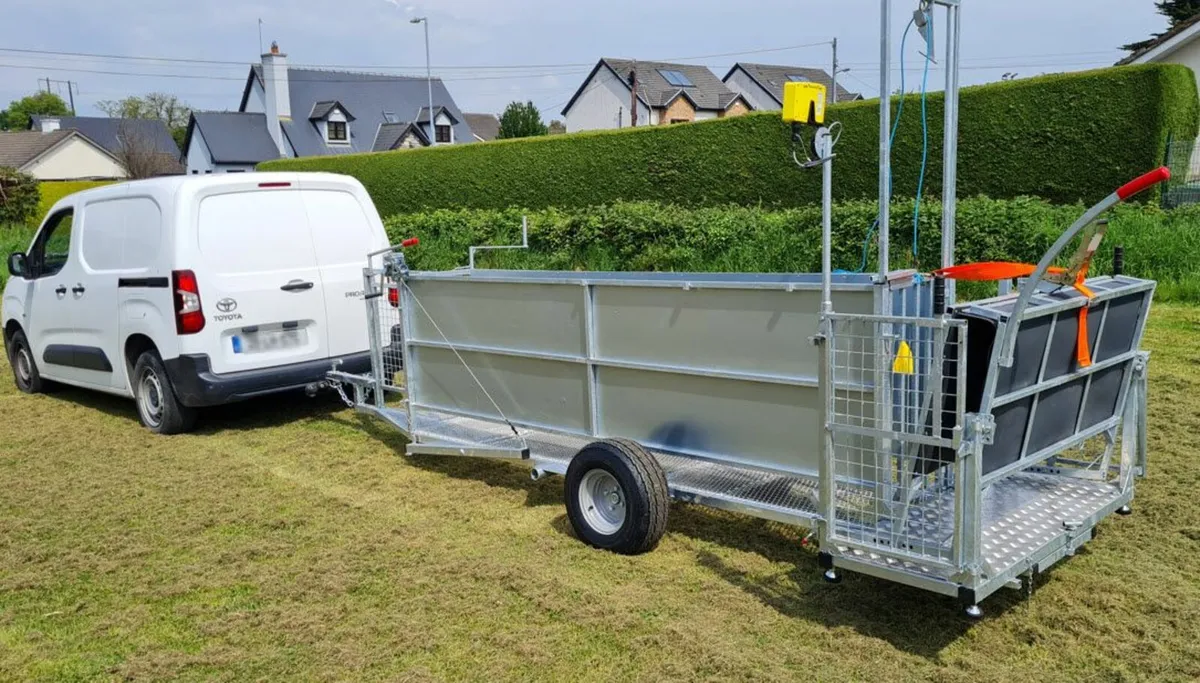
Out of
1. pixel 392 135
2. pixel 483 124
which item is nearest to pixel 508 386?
pixel 392 135

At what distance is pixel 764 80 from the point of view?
2461 inches

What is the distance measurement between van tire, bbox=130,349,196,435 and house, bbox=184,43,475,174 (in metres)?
43.9

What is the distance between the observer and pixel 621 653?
11.9ft

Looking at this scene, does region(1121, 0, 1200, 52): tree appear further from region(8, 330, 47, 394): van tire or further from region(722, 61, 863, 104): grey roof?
region(8, 330, 47, 394): van tire

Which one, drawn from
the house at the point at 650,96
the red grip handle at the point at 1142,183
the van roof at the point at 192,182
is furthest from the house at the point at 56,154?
the red grip handle at the point at 1142,183

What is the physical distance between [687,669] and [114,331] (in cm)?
620

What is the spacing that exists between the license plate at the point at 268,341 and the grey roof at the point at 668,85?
48.7 m

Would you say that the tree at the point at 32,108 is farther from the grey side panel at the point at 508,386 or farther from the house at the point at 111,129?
the grey side panel at the point at 508,386

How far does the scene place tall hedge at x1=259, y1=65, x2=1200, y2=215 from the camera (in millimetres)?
13617

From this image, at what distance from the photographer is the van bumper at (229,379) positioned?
695cm

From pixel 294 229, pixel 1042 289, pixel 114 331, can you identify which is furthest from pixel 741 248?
pixel 1042 289

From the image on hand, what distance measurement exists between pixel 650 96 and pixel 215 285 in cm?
5000

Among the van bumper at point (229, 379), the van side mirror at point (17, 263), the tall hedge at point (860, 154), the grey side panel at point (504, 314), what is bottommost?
the van bumper at point (229, 379)

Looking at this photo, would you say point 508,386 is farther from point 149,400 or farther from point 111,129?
point 111,129
